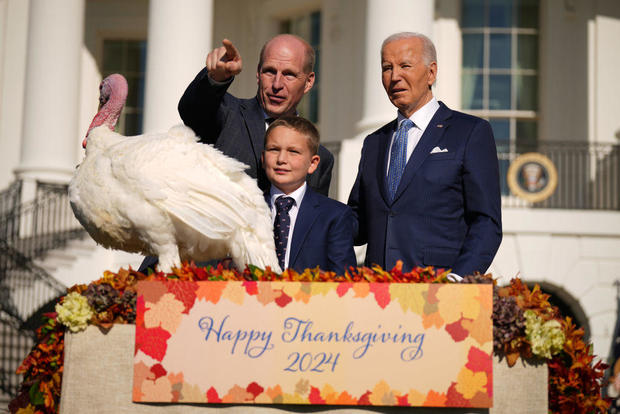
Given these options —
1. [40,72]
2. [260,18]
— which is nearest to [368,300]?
[40,72]

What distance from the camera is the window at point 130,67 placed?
18922mm

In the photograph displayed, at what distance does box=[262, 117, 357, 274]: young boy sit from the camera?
3.37 metres

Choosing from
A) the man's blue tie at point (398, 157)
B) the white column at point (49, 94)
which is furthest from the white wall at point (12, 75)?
the man's blue tie at point (398, 157)

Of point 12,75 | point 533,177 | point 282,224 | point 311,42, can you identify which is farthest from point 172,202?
point 12,75

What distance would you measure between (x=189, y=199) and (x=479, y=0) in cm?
1425

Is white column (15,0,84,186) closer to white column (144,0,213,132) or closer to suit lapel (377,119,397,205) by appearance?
white column (144,0,213,132)

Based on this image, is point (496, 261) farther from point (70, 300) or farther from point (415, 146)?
point (70, 300)

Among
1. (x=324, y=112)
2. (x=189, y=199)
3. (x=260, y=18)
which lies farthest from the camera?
(x=260, y=18)

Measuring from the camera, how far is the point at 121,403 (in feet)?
8.87

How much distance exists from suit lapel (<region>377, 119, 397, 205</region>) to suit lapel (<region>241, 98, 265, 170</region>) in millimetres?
573

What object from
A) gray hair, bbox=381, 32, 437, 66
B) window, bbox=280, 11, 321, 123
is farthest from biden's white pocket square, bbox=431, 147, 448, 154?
window, bbox=280, 11, 321, 123

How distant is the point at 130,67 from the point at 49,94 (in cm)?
394

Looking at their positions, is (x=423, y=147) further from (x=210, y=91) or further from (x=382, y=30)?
(x=382, y=30)

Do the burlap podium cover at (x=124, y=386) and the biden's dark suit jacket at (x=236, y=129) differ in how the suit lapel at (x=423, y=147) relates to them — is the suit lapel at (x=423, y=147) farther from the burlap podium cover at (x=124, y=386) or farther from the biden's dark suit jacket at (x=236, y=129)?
the burlap podium cover at (x=124, y=386)
